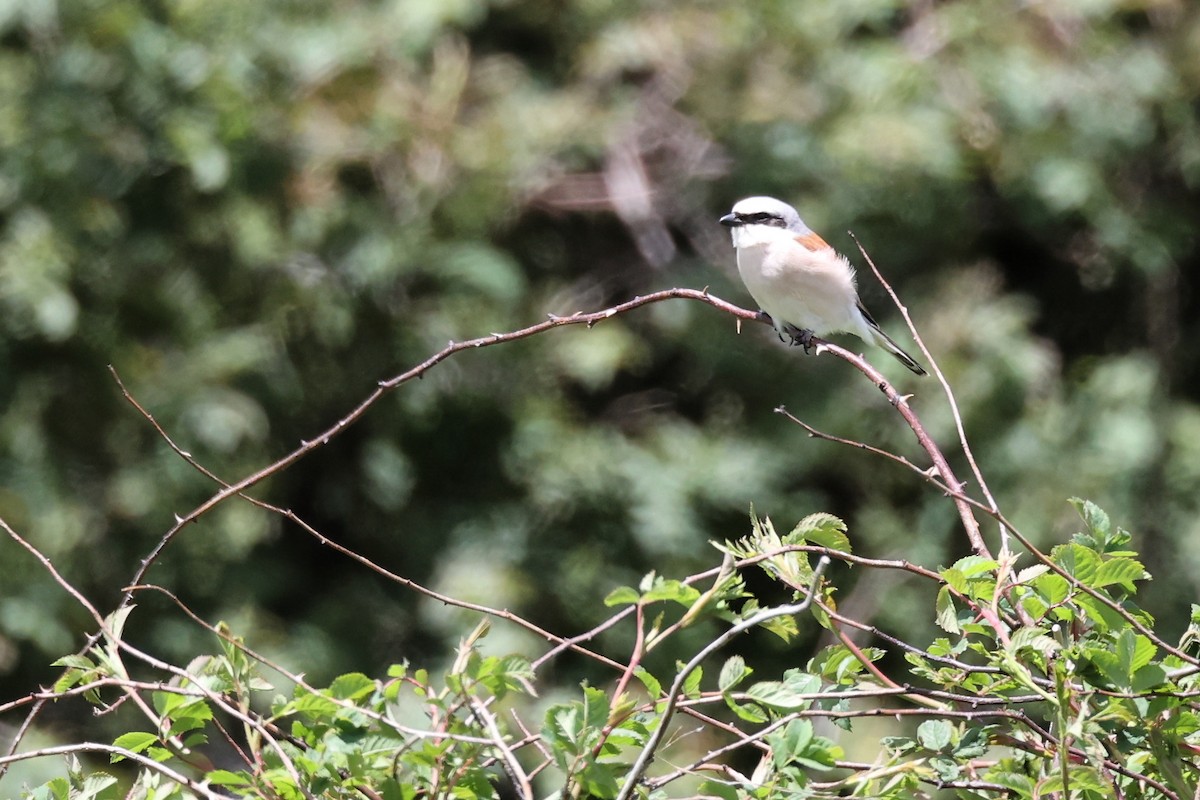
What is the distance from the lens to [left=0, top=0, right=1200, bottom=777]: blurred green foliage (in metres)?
4.41

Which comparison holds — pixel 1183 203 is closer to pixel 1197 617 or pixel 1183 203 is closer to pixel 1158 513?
pixel 1158 513

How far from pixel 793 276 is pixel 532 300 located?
1421 millimetres

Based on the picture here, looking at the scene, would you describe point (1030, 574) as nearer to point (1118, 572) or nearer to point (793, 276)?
point (1118, 572)

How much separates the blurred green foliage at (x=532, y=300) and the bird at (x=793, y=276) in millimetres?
834

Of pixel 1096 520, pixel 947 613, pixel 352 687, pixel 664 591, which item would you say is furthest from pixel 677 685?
pixel 1096 520

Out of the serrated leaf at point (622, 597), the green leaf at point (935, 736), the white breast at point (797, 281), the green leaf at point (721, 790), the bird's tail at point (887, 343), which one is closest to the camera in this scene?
the serrated leaf at point (622, 597)

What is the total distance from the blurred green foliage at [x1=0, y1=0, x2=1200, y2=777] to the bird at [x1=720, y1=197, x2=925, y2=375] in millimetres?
834

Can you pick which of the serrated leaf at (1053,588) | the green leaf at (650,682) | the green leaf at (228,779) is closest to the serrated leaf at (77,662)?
the green leaf at (228,779)

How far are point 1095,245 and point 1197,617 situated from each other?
3.95 m

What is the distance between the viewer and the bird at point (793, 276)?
3578 mm

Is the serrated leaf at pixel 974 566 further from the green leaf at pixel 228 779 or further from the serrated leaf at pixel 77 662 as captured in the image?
the serrated leaf at pixel 77 662

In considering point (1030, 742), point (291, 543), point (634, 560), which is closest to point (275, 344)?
point (291, 543)

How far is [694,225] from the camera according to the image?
4.98 meters

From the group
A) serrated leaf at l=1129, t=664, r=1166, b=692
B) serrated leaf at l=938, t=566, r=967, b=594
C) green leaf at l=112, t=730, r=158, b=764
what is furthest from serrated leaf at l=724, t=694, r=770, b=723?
green leaf at l=112, t=730, r=158, b=764
